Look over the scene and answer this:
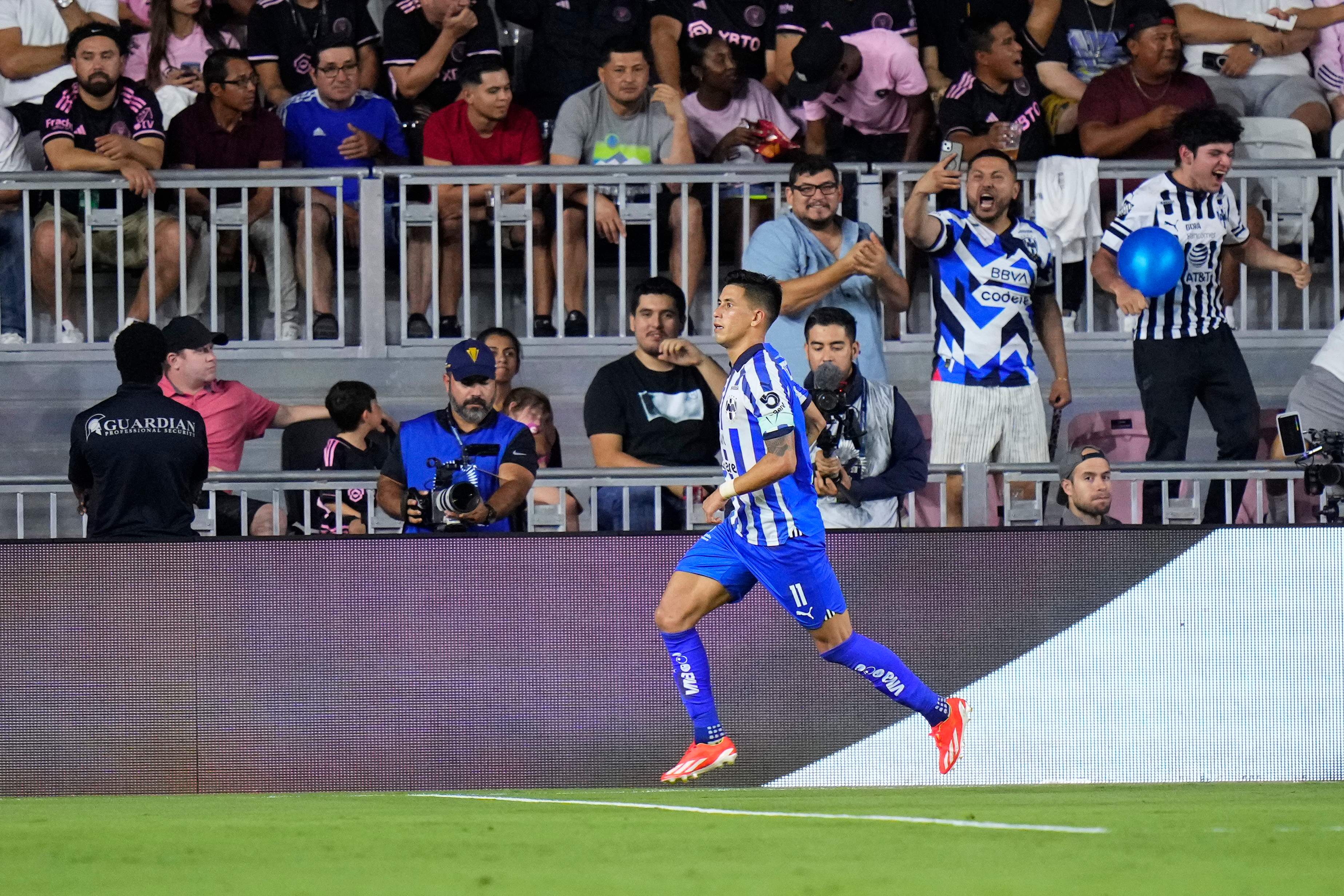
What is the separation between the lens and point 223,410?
9.81 m

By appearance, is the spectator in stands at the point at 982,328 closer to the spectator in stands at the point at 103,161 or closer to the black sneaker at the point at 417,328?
the black sneaker at the point at 417,328

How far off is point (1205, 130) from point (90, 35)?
264 inches

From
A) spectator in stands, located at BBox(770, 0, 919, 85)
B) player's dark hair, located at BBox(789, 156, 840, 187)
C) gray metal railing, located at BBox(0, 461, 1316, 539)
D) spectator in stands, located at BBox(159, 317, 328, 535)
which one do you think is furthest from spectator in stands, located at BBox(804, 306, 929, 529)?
spectator in stands, located at BBox(770, 0, 919, 85)

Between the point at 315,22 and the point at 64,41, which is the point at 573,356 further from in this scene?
the point at 64,41

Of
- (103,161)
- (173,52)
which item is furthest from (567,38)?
(103,161)

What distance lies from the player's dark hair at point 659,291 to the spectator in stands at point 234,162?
2.78 m

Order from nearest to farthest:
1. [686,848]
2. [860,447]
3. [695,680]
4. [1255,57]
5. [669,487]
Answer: [686,848] < [695,680] < [860,447] < [669,487] < [1255,57]

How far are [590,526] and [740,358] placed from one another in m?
1.78

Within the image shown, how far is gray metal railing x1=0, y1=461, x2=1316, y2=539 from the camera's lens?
855 cm

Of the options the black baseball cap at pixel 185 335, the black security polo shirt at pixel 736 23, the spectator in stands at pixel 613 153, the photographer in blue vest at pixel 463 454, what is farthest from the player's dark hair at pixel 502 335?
the black security polo shirt at pixel 736 23

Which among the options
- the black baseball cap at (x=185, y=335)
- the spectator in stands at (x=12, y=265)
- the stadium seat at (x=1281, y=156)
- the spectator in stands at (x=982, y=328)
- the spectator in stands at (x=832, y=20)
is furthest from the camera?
the spectator in stands at (x=832, y=20)

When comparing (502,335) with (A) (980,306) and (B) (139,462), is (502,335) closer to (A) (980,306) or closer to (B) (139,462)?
(B) (139,462)

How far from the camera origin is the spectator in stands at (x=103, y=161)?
35.4 ft

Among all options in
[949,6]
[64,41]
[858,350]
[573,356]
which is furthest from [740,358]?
[64,41]
